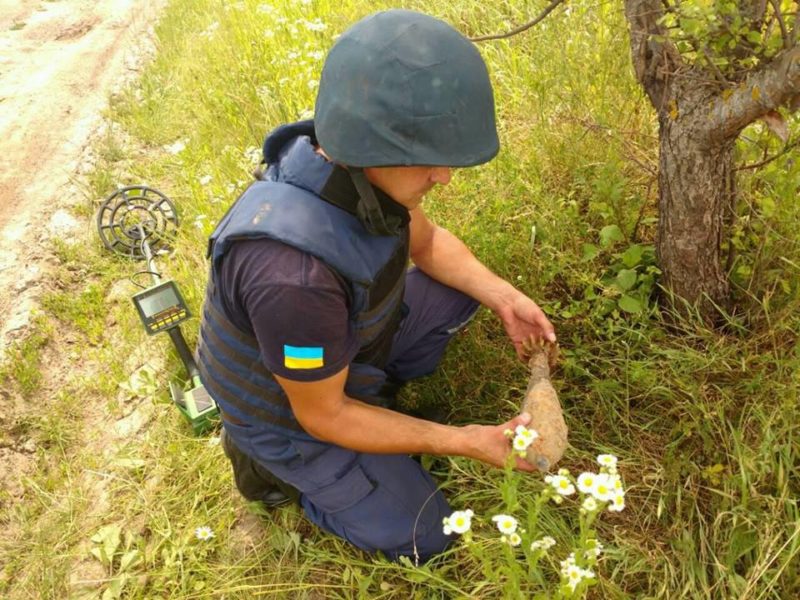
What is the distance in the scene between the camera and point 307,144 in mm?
1780

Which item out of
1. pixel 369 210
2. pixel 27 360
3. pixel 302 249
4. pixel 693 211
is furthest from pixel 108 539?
pixel 693 211

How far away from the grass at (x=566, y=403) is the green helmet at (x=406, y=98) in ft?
3.27

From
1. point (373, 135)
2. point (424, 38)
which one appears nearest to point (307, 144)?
point (373, 135)

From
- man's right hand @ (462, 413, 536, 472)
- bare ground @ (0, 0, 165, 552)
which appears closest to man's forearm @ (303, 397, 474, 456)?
man's right hand @ (462, 413, 536, 472)

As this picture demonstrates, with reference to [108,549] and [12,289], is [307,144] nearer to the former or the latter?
[108,549]

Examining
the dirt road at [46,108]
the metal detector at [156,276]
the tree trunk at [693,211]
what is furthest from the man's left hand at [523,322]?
the dirt road at [46,108]

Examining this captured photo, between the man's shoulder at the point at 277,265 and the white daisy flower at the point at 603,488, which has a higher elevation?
the man's shoulder at the point at 277,265

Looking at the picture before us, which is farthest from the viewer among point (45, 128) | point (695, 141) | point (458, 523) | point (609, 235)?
point (45, 128)

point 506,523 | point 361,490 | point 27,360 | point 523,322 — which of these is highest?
point 506,523

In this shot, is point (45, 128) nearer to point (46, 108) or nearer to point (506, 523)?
point (46, 108)

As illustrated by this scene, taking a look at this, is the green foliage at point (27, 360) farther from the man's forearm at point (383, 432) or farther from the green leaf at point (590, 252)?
the green leaf at point (590, 252)

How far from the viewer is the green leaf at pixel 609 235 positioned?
2.31 m

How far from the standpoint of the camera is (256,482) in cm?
238

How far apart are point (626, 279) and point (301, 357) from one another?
1.28 m
